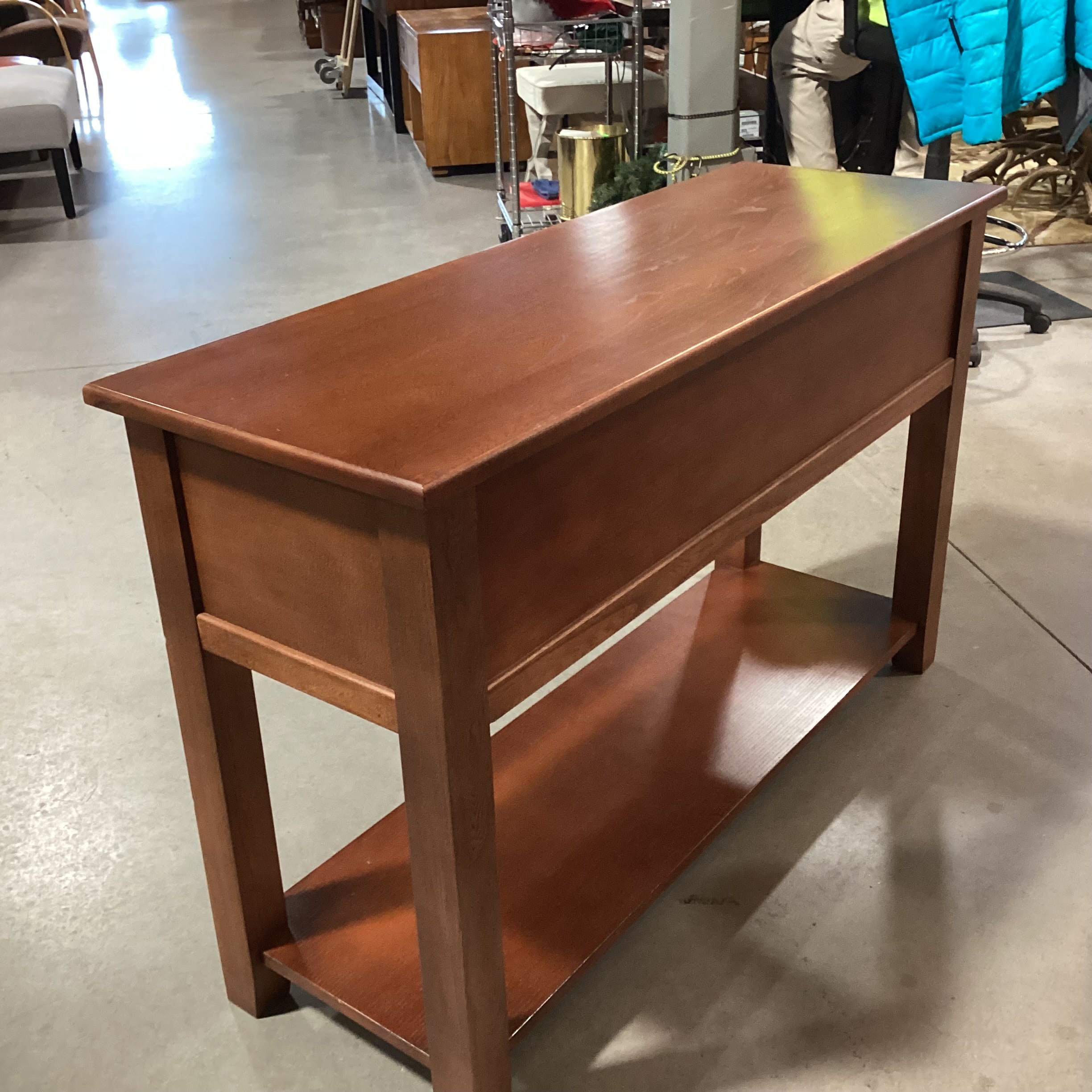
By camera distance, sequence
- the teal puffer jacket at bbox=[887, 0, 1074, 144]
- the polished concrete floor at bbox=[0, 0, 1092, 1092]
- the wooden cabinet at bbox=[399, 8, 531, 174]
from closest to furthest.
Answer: the polished concrete floor at bbox=[0, 0, 1092, 1092], the teal puffer jacket at bbox=[887, 0, 1074, 144], the wooden cabinet at bbox=[399, 8, 531, 174]

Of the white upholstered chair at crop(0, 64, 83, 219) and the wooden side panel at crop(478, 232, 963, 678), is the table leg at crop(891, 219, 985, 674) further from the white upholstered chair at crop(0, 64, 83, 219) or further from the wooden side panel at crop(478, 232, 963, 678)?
the white upholstered chair at crop(0, 64, 83, 219)

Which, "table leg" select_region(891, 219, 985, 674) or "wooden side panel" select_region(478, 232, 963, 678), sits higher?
"wooden side panel" select_region(478, 232, 963, 678)

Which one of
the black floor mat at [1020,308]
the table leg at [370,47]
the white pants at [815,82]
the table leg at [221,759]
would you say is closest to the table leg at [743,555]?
the table leg at [221,759]

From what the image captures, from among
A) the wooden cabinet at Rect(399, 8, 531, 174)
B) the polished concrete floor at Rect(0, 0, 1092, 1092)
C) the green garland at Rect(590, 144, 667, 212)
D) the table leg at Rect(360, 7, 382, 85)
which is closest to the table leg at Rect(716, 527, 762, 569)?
the polished concrete floor at Rect(0, 0, 1092, 1092)

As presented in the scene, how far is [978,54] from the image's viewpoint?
8.81ft

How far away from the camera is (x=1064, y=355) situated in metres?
3.03

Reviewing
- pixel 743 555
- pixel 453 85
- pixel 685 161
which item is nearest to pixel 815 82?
pixel 685 161

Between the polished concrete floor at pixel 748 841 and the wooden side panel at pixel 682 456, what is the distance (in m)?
0.51

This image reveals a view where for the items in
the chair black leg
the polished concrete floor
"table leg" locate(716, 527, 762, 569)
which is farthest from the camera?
the chair black leg

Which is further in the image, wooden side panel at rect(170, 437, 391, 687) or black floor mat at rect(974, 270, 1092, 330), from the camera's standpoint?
black floor mat at rect(974, 270, 1092, 330)

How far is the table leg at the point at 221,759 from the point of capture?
1.01 m

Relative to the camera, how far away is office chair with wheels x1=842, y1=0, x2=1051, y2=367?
2896mm

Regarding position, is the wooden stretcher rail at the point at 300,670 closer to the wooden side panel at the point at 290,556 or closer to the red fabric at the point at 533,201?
the wooden side panel at the point at 290,556

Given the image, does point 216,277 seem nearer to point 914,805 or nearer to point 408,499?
point 914,805
